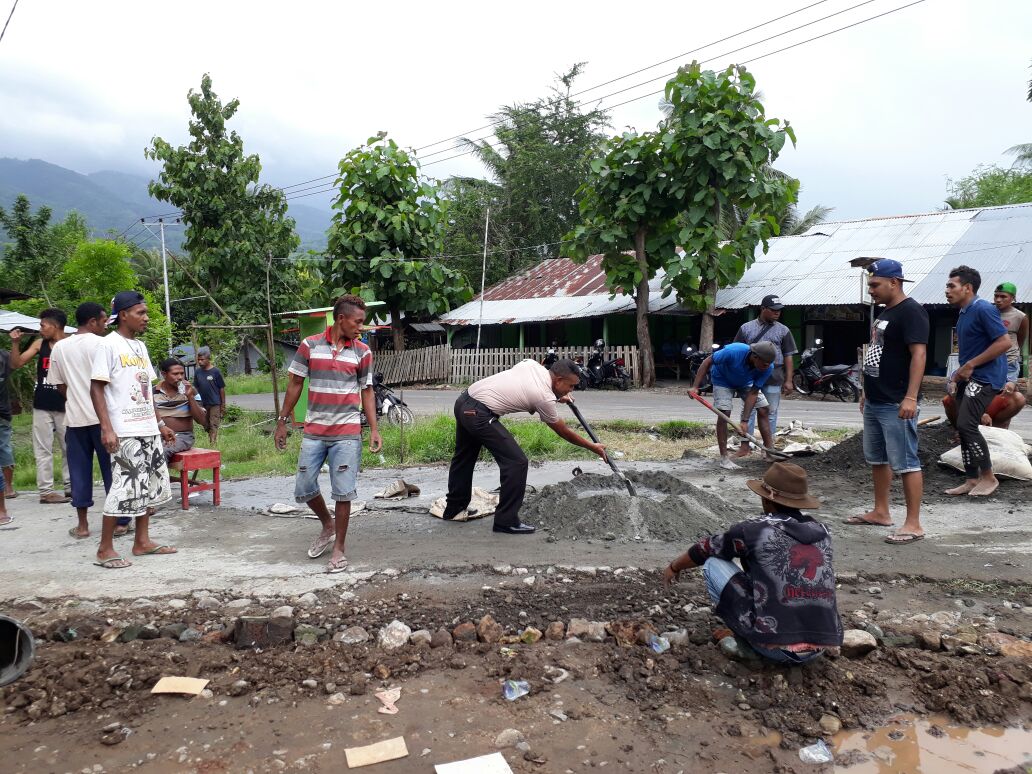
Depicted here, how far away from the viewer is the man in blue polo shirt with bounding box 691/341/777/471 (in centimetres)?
781

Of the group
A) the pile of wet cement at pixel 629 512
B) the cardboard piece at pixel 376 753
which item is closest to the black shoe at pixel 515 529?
the pile of wet cement at pixel 629 512

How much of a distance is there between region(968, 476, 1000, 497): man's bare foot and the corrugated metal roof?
919cm

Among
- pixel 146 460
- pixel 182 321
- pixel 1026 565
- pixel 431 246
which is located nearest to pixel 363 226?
pixel 431 246

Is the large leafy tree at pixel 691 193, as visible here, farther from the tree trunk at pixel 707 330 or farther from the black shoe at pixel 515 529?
the black shoe at pixel 515 529

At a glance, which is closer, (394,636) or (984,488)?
(394,636)

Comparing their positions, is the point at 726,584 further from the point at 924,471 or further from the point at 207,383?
the point at 207,383

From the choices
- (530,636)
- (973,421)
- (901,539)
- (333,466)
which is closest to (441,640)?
(530,636)

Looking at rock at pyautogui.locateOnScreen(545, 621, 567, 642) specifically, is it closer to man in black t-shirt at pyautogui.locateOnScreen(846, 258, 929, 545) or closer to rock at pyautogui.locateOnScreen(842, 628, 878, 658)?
rock at pyautogui.locateOnScreen(842, 628, 878, 658)

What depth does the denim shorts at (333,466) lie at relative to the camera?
482cm

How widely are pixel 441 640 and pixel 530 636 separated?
424mm

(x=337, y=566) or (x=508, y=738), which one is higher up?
(x=337, y=566)

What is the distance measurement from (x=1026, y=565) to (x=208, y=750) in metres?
4.66

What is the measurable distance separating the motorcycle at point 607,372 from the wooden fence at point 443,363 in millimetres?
3222

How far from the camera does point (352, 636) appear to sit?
146 inches
